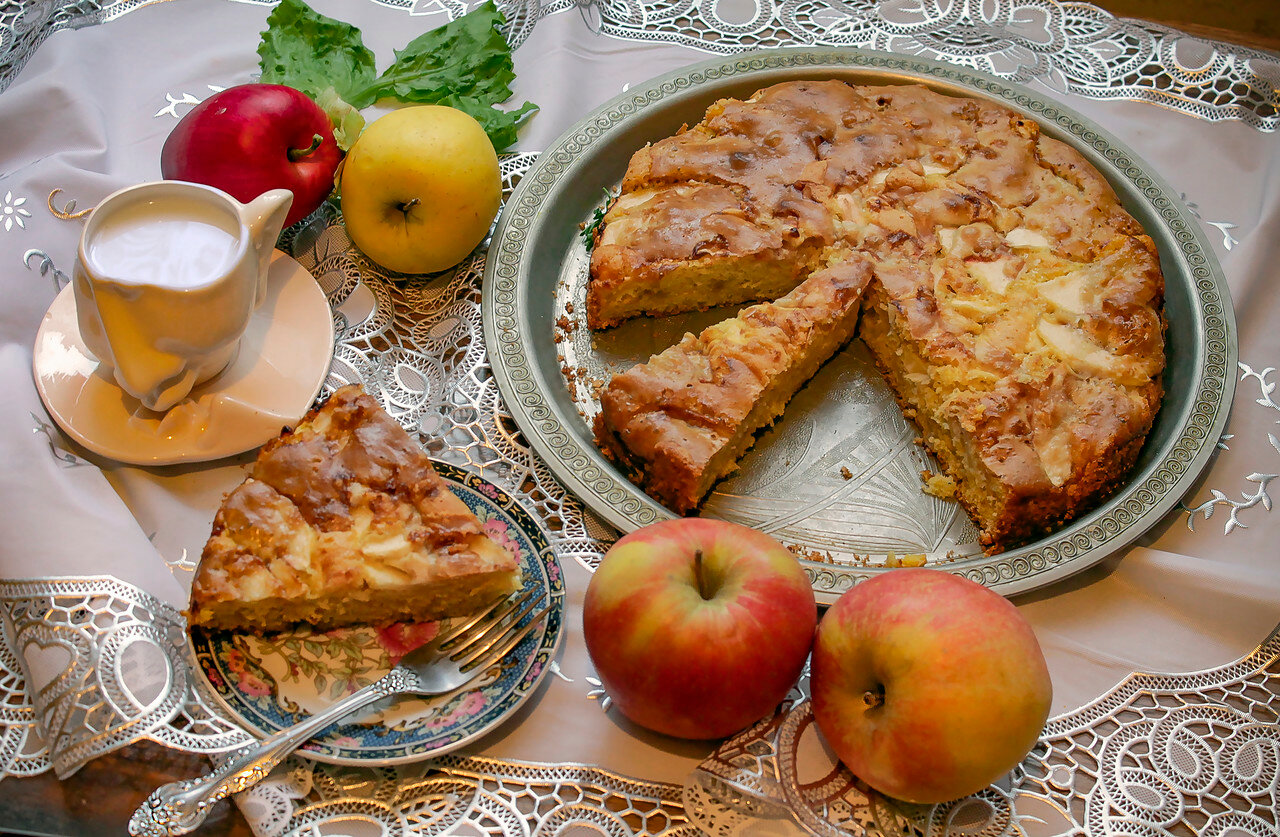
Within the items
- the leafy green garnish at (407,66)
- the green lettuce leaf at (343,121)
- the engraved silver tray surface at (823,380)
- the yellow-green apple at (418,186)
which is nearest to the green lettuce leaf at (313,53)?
the leafy green garnish at (407,66)

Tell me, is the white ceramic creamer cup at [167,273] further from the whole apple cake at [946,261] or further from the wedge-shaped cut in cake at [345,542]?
the whole apple cake at [946,261]

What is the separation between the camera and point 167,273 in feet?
9.55

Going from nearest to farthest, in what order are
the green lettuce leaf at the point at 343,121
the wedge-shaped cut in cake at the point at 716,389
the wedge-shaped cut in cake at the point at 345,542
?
1. the wedge-shaped cut in cake at the point at 345,542
2. the wedge-shaped cut in cake at the point at 716,389
3. the green lettuce leaf at the point at 343,121

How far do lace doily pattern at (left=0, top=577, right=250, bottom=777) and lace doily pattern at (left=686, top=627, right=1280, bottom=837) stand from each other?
4.49 ft

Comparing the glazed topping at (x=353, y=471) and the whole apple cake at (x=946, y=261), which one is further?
the whole apple cake at (x=946, y=261)

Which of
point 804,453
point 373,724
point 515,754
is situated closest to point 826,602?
point 804,453

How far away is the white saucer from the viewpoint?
3.16m

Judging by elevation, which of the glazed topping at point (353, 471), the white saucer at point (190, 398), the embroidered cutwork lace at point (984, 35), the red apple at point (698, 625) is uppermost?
the embroidered cutwork lace at point (984, 35)

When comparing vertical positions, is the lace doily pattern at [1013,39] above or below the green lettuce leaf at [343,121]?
above

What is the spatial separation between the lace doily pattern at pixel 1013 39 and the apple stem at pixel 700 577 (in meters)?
2.82

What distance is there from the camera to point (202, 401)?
3.25 metres

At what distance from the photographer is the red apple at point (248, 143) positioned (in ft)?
11.2

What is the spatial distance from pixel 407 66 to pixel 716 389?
2019 millimetres

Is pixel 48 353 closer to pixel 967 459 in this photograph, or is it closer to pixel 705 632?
pixel 705 632
